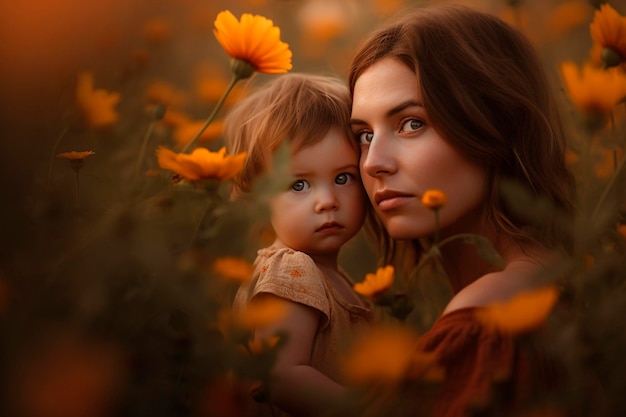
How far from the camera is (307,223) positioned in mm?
1275

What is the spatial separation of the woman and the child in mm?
53

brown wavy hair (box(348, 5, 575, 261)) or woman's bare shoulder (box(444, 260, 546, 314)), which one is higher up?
brown wavy hair (box(348, 5, 575, 261))

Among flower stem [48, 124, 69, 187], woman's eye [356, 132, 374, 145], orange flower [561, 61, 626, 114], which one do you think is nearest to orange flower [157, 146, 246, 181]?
flower stem [48, 124, 69, 187]

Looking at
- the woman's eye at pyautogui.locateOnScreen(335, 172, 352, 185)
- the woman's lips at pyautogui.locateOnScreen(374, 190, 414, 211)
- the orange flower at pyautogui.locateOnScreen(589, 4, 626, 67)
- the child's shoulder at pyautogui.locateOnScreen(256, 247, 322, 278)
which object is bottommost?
the child's shoulder at pyautogui.locateOnScreen(256, 247, 322, 278)

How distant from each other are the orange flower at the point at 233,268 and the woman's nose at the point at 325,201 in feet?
1.15

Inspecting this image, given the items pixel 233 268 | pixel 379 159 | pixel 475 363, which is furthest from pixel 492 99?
pixel 233 268

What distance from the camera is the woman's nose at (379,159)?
1194 millimetres

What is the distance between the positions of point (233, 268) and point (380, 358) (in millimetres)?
210

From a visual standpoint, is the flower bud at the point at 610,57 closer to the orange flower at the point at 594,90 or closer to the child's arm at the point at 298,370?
the orange flower at the point at 594,90

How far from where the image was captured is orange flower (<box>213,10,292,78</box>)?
114cm

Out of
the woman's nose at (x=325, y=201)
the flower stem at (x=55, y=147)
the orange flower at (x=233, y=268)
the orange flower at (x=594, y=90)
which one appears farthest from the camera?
the woman's nose at (x=325, y=201)

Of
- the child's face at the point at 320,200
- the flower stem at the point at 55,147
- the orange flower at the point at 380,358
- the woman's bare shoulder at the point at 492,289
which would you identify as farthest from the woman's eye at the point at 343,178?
the orange flower at the point at 380,358

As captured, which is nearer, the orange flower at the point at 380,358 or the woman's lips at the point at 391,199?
the orange flower at the point at 380,358

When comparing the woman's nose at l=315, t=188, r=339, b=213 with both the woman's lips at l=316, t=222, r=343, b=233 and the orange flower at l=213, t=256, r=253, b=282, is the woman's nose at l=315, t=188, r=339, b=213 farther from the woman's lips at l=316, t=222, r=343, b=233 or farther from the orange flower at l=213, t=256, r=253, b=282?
the orange flower at l=213, t=256, r=253, b=282
